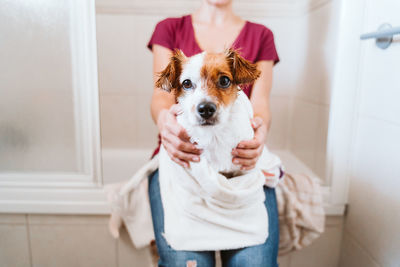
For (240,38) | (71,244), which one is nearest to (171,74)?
(240,38)

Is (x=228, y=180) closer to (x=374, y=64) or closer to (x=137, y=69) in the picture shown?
(x=374, y=64)

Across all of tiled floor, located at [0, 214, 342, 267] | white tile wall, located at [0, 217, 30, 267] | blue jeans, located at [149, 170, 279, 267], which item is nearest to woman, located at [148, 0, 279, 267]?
blue jeans, located at [149, 170, 279, 267]

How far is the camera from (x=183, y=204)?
2.17 feet

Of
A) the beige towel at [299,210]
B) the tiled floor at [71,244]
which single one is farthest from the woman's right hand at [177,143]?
the tiled floor at [71,244]

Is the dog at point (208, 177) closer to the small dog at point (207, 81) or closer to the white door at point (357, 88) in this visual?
the small dog at point (207, 81)

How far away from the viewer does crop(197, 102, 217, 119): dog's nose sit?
14.1 inches

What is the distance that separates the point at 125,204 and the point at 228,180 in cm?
43

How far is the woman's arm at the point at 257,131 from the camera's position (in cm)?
50

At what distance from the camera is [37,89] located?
3.19 feet

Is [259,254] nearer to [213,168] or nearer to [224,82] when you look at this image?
[213,168]

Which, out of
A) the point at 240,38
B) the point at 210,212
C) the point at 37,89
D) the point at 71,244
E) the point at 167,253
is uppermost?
the point at 240,38

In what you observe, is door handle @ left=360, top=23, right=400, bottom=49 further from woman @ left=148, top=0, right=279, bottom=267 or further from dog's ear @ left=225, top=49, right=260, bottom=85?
dog's ear @ left=225, top=49, right=260, bottom=85

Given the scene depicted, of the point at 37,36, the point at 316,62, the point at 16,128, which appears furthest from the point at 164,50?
the point at 316,62

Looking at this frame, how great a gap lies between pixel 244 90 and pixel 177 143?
0.83 ft
